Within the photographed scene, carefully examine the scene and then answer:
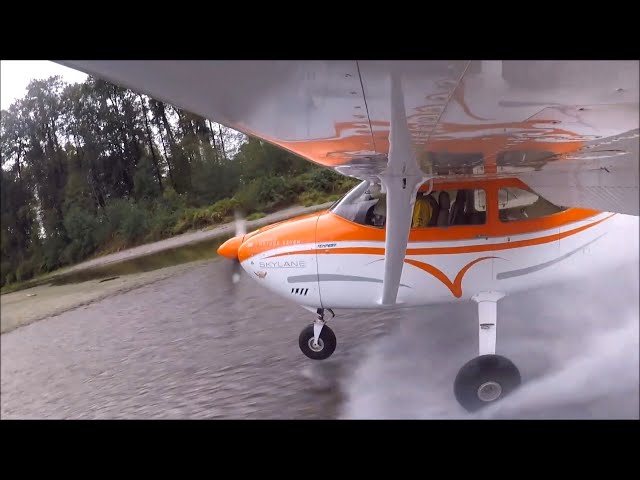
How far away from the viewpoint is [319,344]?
305 cm

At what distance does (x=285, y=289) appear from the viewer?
9.02 ft

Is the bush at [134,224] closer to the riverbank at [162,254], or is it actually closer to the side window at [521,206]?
the riverbank at [162,254]

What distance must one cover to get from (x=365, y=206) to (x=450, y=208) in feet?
1.63

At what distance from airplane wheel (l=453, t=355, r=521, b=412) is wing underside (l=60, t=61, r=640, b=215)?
91 cm

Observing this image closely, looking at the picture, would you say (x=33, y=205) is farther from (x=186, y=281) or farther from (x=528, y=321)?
(x=528, y=321)

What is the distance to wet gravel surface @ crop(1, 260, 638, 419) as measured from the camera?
237cm

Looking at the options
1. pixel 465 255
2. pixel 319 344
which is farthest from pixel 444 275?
pixel 319 344

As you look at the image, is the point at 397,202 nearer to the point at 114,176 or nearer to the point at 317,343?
the point at 317,343

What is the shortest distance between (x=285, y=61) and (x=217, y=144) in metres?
2.93

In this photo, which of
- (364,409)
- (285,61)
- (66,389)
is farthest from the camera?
(66,389)

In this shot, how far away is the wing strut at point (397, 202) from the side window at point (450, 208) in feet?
1.20

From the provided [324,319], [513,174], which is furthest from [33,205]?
[513,174]

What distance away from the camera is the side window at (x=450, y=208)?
2.52 meters

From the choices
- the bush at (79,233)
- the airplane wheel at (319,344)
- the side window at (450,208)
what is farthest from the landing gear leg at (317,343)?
the bush at (79,233)
